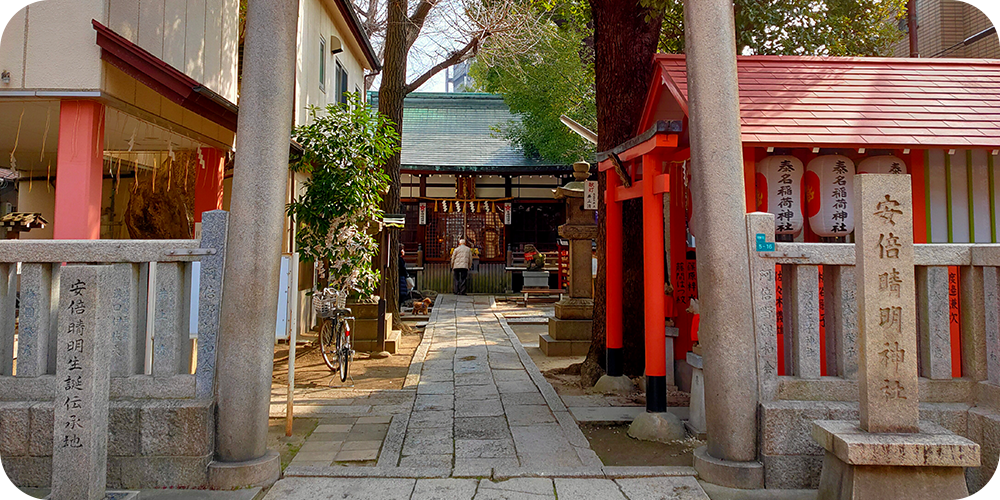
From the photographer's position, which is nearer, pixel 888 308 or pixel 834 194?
pixel 888 308

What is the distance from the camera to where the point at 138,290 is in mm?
Answer: 4473

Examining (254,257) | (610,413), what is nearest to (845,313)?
(610,413)

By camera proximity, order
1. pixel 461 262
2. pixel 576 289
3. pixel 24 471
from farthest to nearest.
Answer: pixel 461 262 < pixel 576 289 < pixel 24 471

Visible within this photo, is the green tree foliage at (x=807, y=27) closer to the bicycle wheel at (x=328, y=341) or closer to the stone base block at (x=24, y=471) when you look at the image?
the bicycle wheel at (x=328, y=341)

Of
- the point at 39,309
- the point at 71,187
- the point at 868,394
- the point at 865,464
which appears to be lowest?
the point at 865,464

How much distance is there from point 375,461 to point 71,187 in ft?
16.7

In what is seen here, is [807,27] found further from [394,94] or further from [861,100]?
[394,94]

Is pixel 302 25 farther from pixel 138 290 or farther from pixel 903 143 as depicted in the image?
pixel 903 143

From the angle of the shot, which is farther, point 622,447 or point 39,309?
point 622,447

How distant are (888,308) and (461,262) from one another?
17.1 m

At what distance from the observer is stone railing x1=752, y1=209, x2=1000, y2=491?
14.6 ft

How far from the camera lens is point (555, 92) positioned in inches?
772

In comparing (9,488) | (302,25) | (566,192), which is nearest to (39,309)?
(9,488)

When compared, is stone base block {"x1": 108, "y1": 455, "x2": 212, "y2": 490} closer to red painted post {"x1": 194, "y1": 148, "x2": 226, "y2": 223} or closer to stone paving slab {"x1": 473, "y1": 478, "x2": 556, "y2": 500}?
stone paving slab {"x1": 473, "y1": 478, "x2": 556, "y2": 500}
